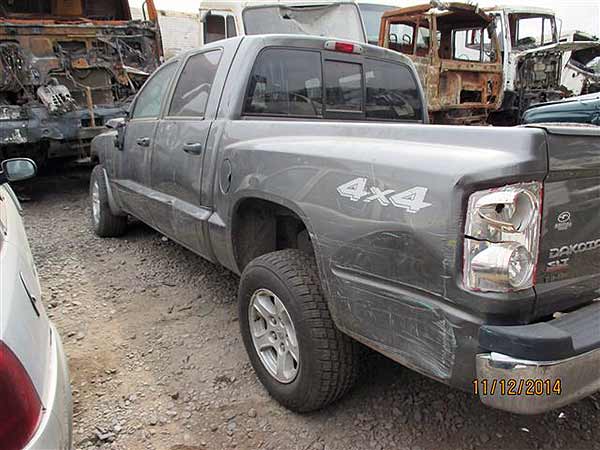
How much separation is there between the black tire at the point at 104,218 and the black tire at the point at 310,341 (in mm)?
3071

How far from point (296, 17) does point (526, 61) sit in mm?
4902

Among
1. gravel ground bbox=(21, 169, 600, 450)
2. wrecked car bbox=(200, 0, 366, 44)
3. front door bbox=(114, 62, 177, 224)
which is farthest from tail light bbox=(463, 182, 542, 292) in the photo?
wrecked car bbox=(200, 0, 366, 44)

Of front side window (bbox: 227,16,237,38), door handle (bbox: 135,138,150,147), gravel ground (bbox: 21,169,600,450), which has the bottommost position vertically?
gravel ground (bbox: 21,169,600,450)

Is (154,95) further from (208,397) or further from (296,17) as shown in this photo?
(296,17)

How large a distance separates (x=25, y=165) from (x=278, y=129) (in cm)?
145

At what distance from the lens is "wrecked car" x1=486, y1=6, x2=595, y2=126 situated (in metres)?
9.94

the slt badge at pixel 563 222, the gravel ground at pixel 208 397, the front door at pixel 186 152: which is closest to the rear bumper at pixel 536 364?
the slt badge at pixel 563 222

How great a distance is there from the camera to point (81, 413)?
8.21 feet

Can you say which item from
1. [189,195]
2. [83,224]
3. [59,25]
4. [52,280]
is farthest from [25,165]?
[59,25]

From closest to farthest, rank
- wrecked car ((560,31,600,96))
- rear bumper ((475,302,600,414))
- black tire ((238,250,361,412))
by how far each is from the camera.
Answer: rear bumper ((475,302,600,414)), black tire ((238,250,361,412)), wrecked car ((560,31,600,96))

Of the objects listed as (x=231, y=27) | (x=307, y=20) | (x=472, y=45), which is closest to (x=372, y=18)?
(x=307, y=20)

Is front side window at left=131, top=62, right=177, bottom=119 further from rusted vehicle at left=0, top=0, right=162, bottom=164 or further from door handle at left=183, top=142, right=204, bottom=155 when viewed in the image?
rusted vehicle at left=0, top=0, right=162, bottom=164

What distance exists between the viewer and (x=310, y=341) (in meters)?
2.21

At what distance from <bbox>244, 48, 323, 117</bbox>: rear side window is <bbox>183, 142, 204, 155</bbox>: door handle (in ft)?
1.23
